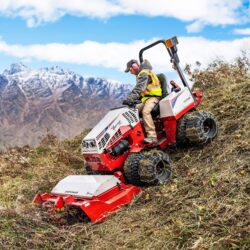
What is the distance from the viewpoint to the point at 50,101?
7550cm

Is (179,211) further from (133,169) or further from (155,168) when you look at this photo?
(133,169)

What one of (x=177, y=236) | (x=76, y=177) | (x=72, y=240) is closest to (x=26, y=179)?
(x=76, y=177)

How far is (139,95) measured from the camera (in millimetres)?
8586

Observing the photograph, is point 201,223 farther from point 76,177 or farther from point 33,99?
point 33,99

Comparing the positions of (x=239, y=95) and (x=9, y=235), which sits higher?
(x=239, y=95)

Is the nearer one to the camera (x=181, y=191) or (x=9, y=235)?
(x=9, y=235)

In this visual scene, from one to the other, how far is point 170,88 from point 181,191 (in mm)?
2724

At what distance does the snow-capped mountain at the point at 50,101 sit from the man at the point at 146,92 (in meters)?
52.8

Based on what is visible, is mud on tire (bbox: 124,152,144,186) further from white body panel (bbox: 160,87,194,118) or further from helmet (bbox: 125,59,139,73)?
helmet (bbox: 125,59,139,73)

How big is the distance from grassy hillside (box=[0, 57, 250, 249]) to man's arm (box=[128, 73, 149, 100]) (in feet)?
4.59

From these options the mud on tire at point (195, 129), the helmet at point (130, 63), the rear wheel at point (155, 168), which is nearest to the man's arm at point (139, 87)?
the helmet at point (130, 63)

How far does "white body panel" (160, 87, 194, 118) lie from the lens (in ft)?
28.8

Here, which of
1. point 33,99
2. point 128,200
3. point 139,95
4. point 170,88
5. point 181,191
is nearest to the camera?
point 181,191

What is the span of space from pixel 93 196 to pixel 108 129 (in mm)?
1262
